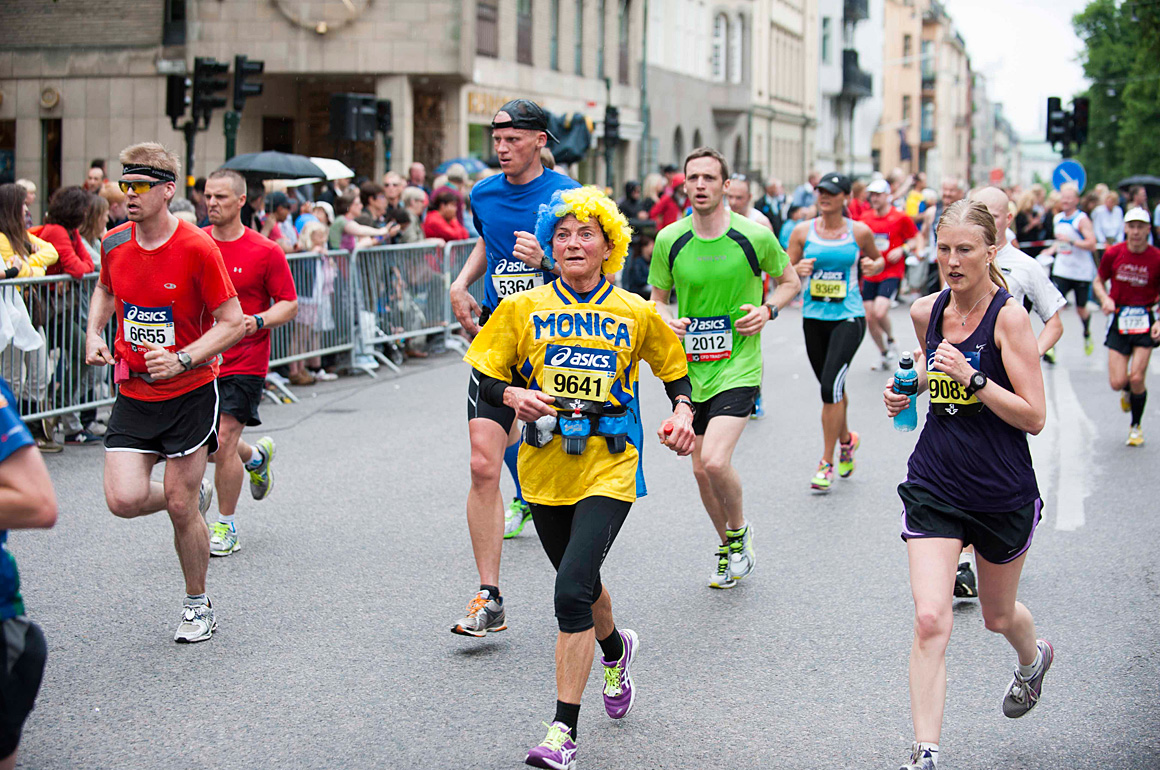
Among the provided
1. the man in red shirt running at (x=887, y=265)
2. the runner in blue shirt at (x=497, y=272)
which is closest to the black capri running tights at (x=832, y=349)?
the runner in blue shirt at (x=497, y=272)

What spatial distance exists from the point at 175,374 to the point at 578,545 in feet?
6.61

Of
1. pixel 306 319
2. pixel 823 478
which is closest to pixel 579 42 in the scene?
pixel 306 319

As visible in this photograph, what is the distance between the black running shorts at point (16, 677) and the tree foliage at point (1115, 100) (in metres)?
57.9

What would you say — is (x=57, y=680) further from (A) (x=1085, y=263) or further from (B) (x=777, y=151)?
(B) (x=777, y=151)

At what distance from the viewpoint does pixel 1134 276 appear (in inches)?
410

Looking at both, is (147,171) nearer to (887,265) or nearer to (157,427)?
(157,427)

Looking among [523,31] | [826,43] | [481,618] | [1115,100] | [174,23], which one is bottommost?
[481,618]

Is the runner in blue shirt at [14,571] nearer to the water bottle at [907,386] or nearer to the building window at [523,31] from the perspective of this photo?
the water bottle at [907,386]

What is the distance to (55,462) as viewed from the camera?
957 centimetres

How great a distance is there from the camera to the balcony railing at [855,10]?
7512cm

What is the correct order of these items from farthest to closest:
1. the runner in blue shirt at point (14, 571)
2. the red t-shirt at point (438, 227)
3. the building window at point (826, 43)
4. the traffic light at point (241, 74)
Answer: the building window at point (826, 43) → the traffic light at point (241, 74) → the red t-shirt at point (438, 227) → the runner in blue shirt at point (14, 571)

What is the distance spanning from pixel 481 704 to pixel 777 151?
2349 inches

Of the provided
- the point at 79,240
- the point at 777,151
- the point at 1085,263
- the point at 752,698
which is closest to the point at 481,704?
the point at 752,698

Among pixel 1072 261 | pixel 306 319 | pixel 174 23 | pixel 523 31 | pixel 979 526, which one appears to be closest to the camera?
pixel 979 526
